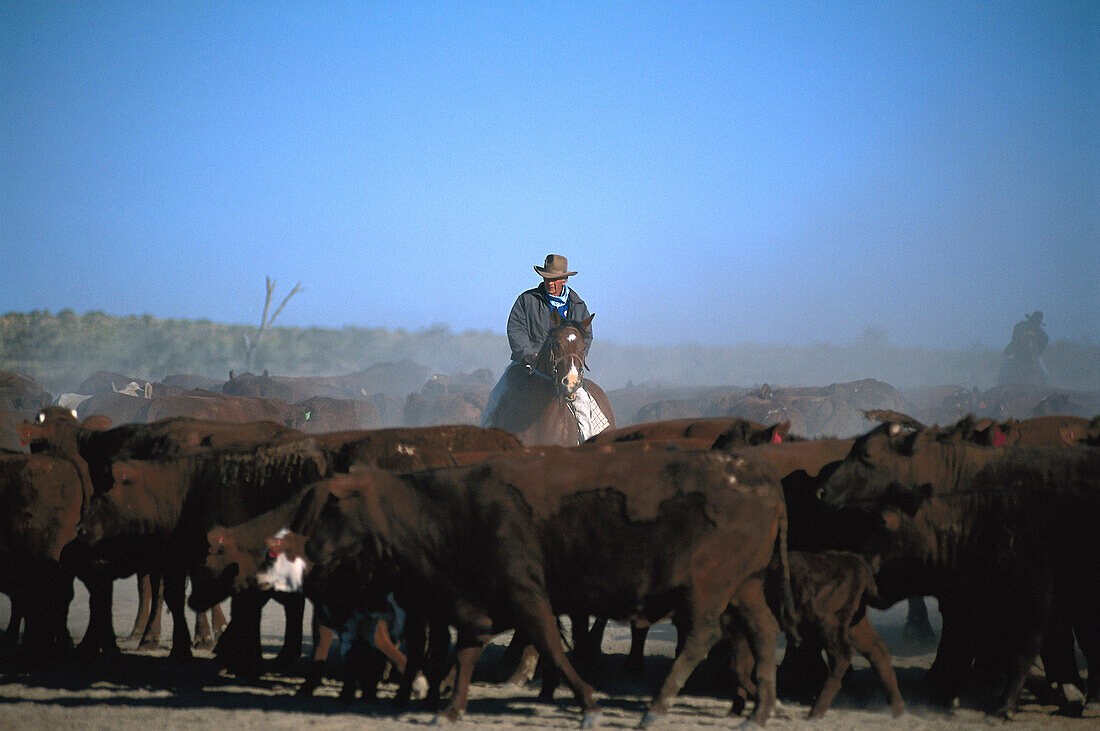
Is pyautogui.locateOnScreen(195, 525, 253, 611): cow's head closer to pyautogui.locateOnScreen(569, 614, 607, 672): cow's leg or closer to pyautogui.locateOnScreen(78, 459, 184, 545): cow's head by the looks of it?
pyautogui.locateOnScreen(78, 459, 184, 545): cow's head

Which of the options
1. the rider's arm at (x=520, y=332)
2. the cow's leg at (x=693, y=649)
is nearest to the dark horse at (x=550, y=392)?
the rider's arm at (x=520, y=332)

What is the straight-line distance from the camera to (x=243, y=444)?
8156 millimetres

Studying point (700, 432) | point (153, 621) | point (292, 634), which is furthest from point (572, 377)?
point (153, 621)

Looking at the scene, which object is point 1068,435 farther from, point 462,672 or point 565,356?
point 462,672

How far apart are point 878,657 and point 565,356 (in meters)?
6.52

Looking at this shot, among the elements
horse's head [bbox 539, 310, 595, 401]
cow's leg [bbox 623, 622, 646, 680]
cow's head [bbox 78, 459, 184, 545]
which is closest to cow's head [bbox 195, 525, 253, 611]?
cow's head [bbox 78, 459, 184, 545]

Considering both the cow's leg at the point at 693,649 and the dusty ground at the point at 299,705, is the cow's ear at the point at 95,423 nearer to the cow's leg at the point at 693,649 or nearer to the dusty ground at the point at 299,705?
the dusty ground at the point at 299,705

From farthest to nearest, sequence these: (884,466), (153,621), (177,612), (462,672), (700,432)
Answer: (700,432), (153,621), (177,612), (884,466), (462,672)

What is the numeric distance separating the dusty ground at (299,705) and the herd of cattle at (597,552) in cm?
19

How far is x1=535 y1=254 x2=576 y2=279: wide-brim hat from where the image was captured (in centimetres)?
1405

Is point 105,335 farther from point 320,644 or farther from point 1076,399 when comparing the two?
point 320,644

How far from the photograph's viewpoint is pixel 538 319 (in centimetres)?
1392

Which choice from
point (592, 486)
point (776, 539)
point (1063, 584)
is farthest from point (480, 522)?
point (1063, 584)

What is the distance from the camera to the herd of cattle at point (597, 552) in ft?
18.9
